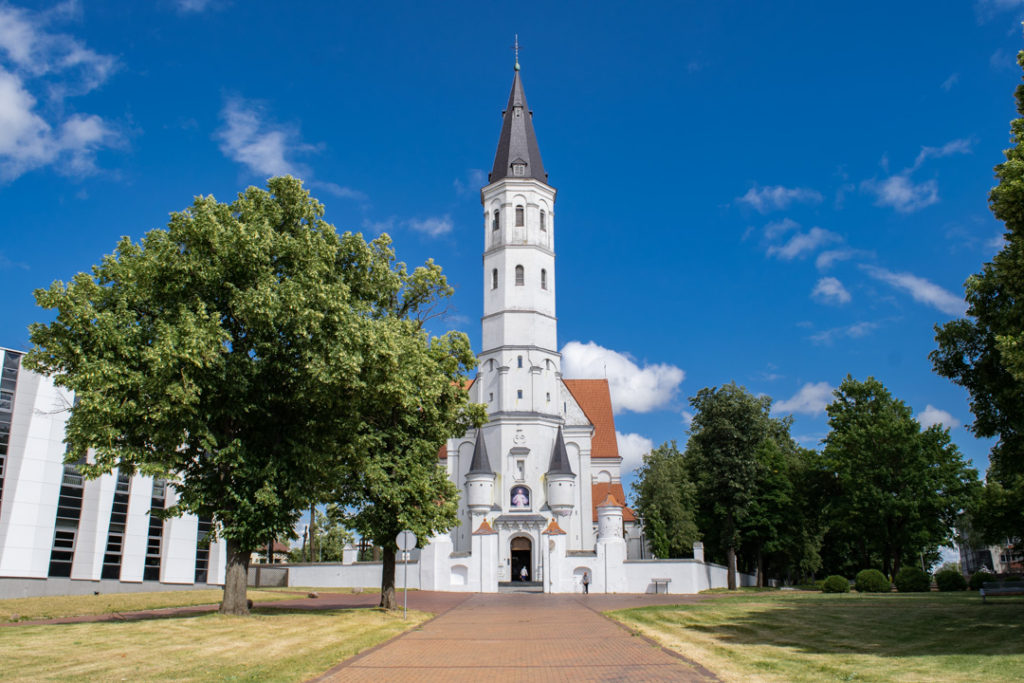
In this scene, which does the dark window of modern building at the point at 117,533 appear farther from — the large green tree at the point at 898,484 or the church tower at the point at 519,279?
the large green tree at the point at 898,484

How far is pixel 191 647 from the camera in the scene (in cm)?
1382

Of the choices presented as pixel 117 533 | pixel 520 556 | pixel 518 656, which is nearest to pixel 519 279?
pixel 520 556

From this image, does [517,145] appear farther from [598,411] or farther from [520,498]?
[520,498]

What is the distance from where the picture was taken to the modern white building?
4103cm

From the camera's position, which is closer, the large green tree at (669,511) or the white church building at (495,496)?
the white church building at (495,496)

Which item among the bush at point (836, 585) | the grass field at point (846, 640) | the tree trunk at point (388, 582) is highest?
the tree trunk at point (388, 582)

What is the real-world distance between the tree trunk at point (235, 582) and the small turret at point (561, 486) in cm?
3295

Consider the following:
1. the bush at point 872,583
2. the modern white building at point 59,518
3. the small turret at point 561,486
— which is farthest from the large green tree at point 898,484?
the modern white building at point 59,518

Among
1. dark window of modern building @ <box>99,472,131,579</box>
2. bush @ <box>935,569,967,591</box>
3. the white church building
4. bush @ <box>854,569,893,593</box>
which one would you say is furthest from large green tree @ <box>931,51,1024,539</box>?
dark window of modern building @ <box>99,472,131,579</box>

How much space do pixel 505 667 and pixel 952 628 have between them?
12.4 metres

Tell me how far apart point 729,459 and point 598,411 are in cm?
1566

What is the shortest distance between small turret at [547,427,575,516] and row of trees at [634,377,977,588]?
6.79 m

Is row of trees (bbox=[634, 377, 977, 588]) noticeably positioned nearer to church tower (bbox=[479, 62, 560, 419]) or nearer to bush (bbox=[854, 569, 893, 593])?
bush (bbox=[854, 569, 893, 593])

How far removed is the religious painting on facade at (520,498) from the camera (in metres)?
52.4
